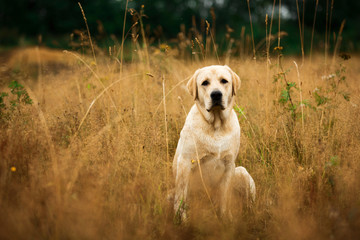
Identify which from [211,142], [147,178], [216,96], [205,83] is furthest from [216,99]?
[147,178]

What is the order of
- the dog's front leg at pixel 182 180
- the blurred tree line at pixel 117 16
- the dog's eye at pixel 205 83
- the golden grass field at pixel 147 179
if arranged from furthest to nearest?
the blurred tree line at pixel 117 16, the dog's eye at pixel 205 83, the dog's front leg at pixel 182 180, the golden grass field at pixel 147 179

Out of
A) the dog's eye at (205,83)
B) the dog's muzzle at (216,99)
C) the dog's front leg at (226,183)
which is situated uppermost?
the dog's eye at (205,83)

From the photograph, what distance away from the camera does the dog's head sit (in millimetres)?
2600

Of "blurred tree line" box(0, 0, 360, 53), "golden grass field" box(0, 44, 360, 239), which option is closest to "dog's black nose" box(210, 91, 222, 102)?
"golden grass field" box(0, 44, 360, 239)

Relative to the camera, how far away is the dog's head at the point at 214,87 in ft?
8.53

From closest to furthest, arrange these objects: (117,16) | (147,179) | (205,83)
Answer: (147,179) → (205,83) → (117,16)

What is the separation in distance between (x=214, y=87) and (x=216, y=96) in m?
0.08

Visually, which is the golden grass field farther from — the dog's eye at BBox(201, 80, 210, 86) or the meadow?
the dog's eye at BBox(201, 80, 210, 86)

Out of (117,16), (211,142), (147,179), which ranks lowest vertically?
(147,179)

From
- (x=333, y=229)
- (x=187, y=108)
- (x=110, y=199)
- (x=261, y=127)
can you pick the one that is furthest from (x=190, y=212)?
(x=187, y=108)

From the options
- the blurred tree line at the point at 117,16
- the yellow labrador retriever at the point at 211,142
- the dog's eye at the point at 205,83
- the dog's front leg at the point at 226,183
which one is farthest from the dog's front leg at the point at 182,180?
the blurred tree line at the point at 117,16

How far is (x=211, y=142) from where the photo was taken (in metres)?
2.59

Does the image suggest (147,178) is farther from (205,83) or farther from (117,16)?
(117,16)

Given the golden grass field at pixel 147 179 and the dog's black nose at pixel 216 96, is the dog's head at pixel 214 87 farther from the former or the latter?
the golden grass field at pixel 147 179
